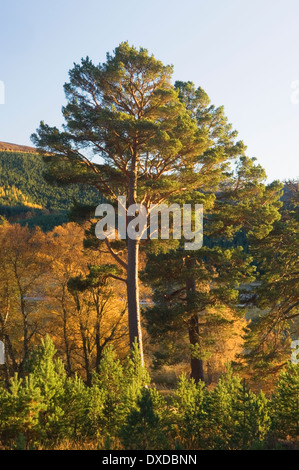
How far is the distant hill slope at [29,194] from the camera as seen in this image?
10267 cm

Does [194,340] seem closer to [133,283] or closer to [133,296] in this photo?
[133,296]

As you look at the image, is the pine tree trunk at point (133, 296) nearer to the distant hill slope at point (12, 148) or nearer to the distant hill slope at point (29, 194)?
the distant hill slope at point (29, 194)

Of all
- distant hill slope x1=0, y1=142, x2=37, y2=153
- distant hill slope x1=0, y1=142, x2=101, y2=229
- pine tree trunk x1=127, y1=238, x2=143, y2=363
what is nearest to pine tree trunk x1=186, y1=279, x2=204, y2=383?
pine tree trunk x1=127, y1=238, x2=143, y2=363

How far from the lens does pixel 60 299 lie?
68.4 feet

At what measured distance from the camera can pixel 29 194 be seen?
13188cm

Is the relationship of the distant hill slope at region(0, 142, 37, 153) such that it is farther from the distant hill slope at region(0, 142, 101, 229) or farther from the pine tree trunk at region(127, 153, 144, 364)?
the pine tree trunk at region(127, 153, 144, 364)

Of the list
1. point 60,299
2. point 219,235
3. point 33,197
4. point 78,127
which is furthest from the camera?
point 33,197

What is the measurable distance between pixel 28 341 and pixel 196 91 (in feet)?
55.7

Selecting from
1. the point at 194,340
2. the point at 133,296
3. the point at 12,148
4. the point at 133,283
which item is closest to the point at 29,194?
the point at 12,148

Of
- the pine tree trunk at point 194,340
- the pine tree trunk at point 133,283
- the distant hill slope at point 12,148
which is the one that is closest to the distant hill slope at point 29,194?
the distant hill slope at point 12,148

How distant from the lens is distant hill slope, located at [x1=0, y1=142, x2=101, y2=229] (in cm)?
10267
